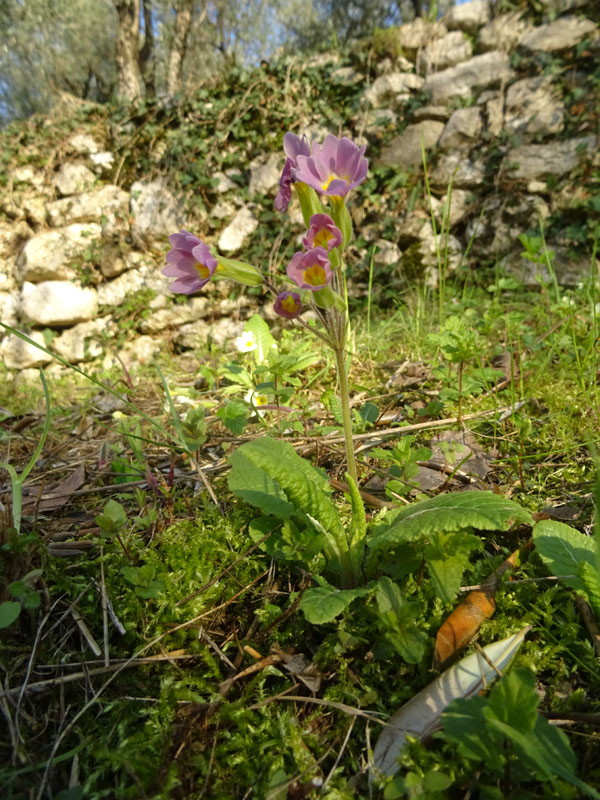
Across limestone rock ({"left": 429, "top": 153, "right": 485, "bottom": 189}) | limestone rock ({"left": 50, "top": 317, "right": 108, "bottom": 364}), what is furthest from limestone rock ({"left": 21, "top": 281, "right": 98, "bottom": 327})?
limestone rock ({"left": 429, "top": 153, "right": 485, "bottom": 189})

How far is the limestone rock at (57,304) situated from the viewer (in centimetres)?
584

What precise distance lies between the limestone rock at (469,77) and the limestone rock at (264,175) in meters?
1.95

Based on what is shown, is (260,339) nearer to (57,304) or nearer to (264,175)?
(264,175)

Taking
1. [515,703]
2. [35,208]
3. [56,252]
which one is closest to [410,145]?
[56,252]

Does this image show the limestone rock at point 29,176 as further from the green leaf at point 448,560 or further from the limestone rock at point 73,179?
the green leaf at point 448,560

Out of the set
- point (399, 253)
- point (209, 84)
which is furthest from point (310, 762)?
point (209, 84)

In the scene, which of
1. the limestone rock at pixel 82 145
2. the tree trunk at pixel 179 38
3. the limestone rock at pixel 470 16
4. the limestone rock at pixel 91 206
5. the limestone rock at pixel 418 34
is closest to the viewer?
the limestone rock at pixel 470 16

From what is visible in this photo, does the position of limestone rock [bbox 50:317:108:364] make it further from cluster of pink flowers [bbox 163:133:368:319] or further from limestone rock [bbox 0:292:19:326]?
cluster of pink flowers [bbox 163:133:368:319]

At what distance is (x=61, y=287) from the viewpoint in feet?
19.3

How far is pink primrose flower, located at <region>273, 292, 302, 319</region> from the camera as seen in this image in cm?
129

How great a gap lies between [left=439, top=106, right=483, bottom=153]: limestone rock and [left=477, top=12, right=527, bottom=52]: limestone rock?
752mm

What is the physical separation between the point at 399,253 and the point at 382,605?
4924 millimetres

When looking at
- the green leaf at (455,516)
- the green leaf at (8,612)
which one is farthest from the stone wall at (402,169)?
the green leaf at (8,612)

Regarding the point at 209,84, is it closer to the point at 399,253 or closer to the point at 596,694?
the point at 399,253
